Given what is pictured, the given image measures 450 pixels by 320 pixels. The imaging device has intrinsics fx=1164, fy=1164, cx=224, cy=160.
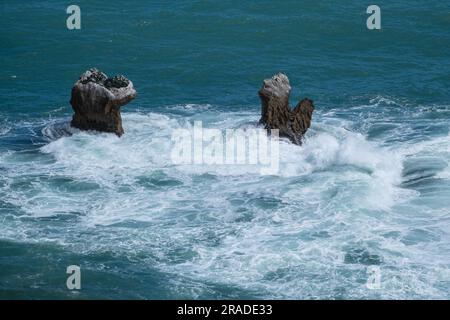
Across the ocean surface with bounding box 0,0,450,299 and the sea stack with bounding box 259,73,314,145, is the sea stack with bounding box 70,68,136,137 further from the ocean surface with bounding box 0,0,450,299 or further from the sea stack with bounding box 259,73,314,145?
the sea stack with bounding box 259,73,314,145

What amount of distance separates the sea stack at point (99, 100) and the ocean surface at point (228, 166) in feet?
1.99

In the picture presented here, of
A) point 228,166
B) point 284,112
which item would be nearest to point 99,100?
point 228,166

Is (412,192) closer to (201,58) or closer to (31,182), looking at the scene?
(31,182)

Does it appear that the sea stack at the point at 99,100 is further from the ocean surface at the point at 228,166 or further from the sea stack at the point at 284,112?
the sea stack at the point at 284,112

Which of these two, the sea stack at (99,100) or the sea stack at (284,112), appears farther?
the sea stack at (284,112)

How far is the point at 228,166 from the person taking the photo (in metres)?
41.7

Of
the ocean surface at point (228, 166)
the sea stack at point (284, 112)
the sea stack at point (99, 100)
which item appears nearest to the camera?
the ocean surface at point (228, 166)

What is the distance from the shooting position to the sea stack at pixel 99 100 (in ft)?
140

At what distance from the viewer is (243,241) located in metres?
35.4

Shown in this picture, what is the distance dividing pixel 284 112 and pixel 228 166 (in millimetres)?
3171

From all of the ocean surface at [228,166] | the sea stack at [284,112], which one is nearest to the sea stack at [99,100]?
the ocean surface at [228,166]
